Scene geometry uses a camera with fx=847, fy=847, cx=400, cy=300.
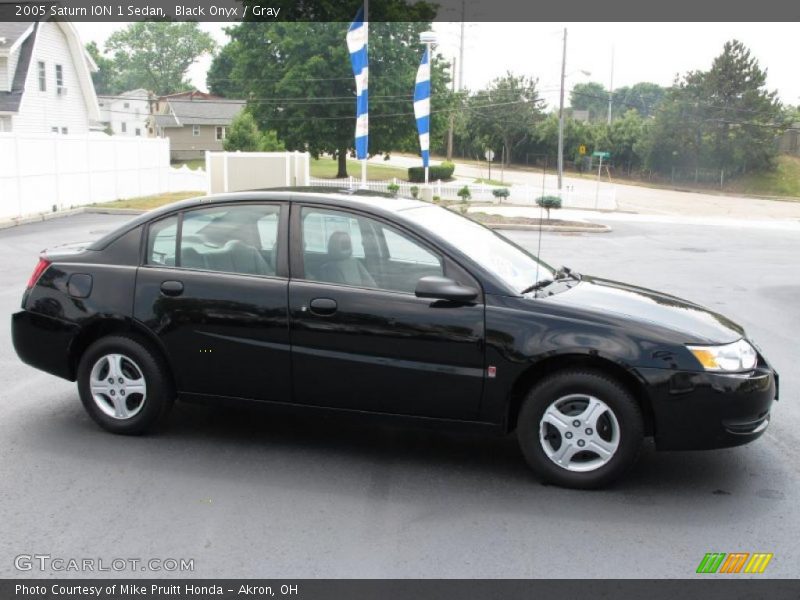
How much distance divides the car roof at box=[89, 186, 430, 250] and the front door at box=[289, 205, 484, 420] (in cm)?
8

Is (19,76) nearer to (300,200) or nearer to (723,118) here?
(300,200)

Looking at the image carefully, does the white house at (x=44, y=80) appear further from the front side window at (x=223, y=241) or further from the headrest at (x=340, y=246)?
the headrest at (x=340, y=246)

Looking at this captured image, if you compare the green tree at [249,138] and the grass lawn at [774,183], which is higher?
the green tree at [249,138]

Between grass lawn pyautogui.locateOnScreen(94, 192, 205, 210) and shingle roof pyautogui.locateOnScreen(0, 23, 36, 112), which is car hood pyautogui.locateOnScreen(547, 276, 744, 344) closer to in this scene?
grass lawn pyautogui.locateOnScreen(94, 192, 205, 210)

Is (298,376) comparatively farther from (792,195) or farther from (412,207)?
(792,195)

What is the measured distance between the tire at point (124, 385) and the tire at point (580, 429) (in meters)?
2.26

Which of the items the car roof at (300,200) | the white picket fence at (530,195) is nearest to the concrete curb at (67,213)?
the white picket fence at (530,195)

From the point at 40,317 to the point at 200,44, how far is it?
121200 mm

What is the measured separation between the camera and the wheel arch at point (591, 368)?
180 inches

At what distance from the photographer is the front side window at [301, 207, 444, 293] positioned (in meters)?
4.94

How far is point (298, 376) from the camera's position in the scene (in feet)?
16.4

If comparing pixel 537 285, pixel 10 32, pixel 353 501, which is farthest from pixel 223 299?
pixel 10 32

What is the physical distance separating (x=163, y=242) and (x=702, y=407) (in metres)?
3.38

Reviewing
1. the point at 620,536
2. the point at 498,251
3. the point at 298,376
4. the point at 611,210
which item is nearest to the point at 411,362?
the point at 298,376
